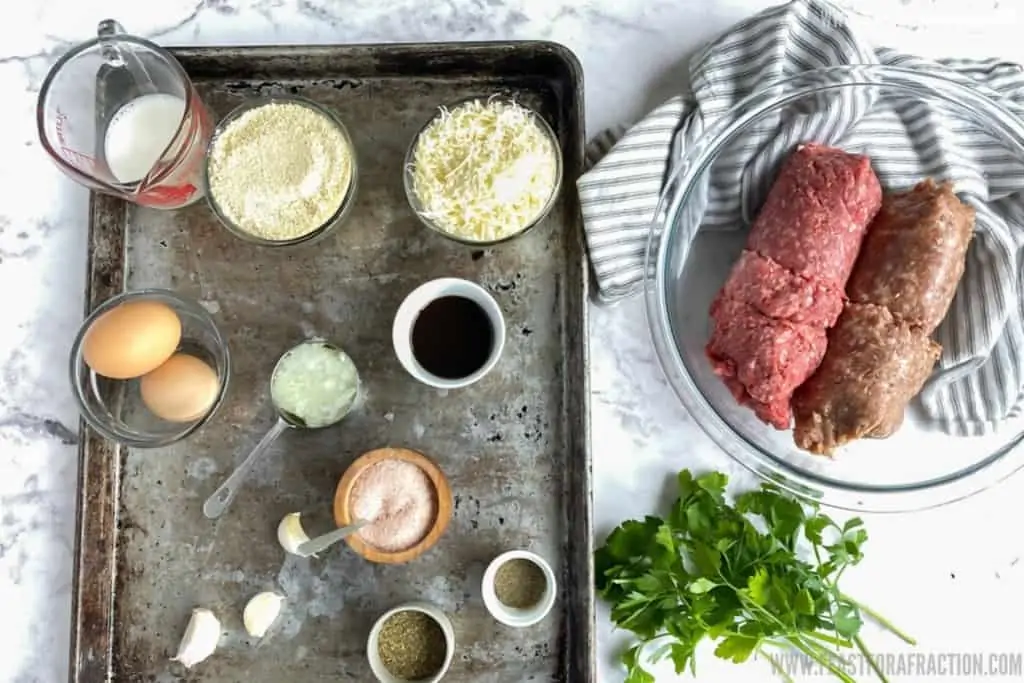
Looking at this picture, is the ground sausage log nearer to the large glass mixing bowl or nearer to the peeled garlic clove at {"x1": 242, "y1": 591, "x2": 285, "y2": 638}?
the large glass mixing bowl

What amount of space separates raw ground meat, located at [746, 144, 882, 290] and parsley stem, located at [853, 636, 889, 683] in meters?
0.62

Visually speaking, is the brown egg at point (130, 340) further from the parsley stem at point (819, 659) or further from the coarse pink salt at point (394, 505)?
the parsley stem at point (819, 659)

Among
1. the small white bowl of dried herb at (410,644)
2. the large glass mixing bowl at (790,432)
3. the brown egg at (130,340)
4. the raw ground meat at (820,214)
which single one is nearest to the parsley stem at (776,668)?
the large glass mixing bowl at (790,432)

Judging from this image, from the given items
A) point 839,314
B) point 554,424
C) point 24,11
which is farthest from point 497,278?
point 24,11

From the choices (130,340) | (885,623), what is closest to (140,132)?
(130,340)

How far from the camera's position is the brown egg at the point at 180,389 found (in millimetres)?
1558

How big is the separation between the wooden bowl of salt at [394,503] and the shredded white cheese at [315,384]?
11 cm

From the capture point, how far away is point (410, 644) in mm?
1562

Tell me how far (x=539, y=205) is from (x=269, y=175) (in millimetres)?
461

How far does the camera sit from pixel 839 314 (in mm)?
1532

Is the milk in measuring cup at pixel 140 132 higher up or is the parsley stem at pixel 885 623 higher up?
the milk in measuring cup at pixel 140 132

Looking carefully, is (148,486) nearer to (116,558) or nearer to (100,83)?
(116,558)

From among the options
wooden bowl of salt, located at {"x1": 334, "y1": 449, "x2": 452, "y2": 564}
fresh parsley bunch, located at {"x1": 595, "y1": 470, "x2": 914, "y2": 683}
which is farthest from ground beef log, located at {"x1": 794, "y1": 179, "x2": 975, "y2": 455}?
wooden bowl of salt, located at {"x1": 334, "y1": 449, "x2": 452, "y2": 564}

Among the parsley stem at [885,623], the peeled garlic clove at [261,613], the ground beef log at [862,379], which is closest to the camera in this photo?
the ground beef log at [862,379]
